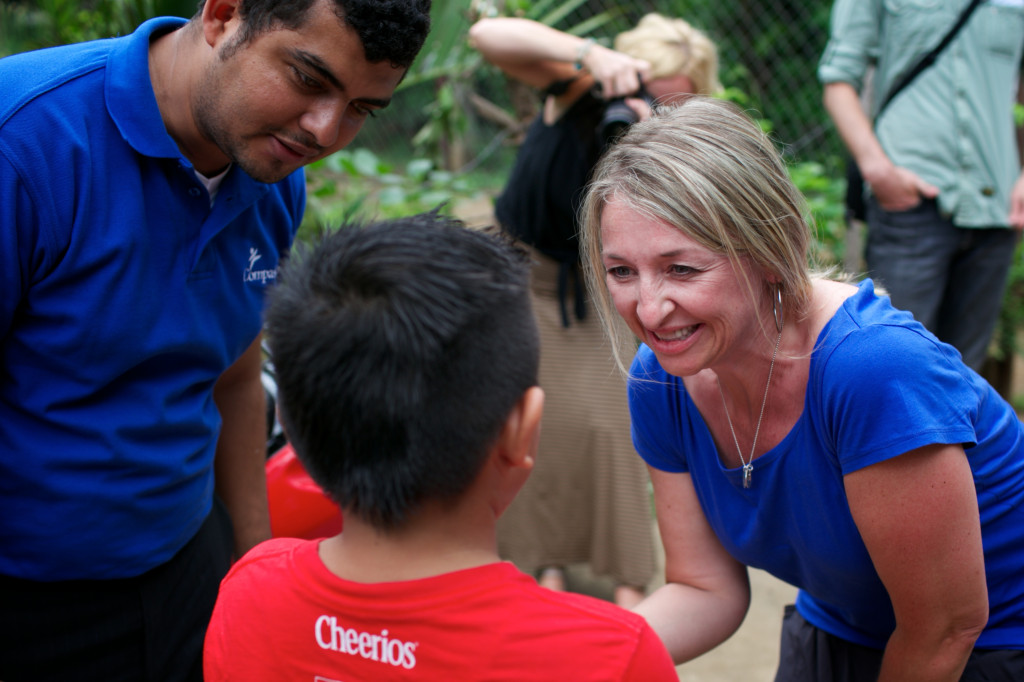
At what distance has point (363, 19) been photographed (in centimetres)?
147

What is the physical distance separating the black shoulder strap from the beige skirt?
1.38 m

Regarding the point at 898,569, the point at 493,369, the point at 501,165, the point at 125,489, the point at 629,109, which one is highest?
the point at 493,369

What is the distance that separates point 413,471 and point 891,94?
2.87 metres

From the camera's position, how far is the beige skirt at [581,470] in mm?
3174

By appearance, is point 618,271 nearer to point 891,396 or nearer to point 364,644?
point 891,396

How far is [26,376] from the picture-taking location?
1454mm

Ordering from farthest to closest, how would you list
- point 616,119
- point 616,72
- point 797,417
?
1. point 616,72
2. point 616,119
3. point 797,417

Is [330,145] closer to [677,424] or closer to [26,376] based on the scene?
[26,376]

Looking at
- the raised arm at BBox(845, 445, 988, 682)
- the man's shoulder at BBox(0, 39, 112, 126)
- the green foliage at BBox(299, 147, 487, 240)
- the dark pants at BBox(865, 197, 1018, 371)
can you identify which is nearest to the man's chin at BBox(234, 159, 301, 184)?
the man's shoulder at BBox(0, 39, 112, 126)

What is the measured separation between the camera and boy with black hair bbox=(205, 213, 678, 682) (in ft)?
3.28

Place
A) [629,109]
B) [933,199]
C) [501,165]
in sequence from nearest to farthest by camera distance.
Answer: [629,109] < [933,199] < [501,165]

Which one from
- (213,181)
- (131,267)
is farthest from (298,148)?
(131,267)

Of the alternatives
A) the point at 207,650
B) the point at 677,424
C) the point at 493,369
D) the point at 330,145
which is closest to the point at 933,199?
the point at 677,424

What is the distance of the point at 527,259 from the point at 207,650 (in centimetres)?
68
